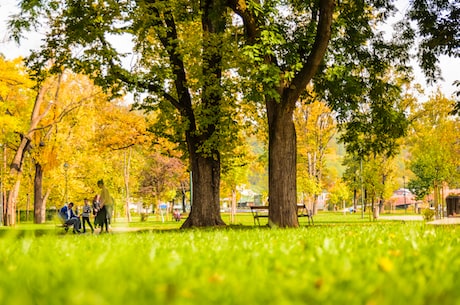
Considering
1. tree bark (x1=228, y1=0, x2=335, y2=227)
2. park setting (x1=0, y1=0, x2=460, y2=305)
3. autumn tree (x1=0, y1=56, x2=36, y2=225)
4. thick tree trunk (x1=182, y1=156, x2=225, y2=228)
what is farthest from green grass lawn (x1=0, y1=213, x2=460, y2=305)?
autumn tree (x1=0, y1=56, x2=36, y2=225)

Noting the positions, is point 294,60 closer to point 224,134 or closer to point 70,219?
point 224,134

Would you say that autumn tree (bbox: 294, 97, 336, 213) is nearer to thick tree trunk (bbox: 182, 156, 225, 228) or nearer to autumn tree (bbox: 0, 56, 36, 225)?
autumn tree (bbox: 0, 56, 36, 225)

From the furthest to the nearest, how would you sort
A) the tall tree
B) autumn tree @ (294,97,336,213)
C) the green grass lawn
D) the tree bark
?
autumn tree @ (294,97,336,213), the tall tree, the tree bark, the green grass lawn

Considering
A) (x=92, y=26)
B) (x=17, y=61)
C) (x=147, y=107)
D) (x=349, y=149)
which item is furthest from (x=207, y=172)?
(x=17, y=61)

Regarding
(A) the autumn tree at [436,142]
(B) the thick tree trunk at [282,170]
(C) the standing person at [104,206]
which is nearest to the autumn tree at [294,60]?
(B) the thick tree trunk at [282,170]

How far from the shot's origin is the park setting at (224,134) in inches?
114

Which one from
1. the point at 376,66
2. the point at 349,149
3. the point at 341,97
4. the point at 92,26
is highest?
the point at 92,26

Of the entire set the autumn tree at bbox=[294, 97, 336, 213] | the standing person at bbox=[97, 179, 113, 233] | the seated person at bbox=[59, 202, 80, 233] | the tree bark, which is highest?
the autumn tree at bbox=[294, 97, 336, 213]

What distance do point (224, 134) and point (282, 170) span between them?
200 inches

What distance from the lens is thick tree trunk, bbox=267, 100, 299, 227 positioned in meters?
17.1

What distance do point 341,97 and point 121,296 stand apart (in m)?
18.5

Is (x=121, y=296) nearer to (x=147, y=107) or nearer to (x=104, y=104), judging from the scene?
(x=147, y=107)

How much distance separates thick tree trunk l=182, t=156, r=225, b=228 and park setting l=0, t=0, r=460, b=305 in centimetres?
7

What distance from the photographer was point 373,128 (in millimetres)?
21547
